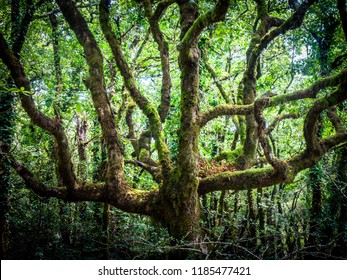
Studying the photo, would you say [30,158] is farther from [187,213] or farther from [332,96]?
[332,96]

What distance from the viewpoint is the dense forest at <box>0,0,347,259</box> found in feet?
17.9

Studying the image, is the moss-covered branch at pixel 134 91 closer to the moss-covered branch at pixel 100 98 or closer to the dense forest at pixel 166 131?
the dense forest at pixel 166 131

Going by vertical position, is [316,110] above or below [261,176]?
above

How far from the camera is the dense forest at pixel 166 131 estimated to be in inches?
215

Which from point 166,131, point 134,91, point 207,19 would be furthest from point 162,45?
point 166,131

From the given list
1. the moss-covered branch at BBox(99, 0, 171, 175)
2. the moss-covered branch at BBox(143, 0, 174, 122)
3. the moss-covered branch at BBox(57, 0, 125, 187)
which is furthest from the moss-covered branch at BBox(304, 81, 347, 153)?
the moss-covered branch at BBox(57, 0, 125, 187)

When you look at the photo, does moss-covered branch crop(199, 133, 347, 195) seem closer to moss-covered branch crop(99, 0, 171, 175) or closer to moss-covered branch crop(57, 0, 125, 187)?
moss-covered branch crop(99, 0, 171, 175)

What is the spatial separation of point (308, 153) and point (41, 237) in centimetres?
753

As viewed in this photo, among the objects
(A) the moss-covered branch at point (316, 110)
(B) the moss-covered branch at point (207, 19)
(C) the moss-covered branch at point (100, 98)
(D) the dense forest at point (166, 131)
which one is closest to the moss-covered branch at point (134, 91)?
(D) the dense forest at point (166, 131)

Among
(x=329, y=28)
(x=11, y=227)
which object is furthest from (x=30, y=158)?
(x=329, y=28)

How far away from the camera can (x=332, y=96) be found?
190 inches

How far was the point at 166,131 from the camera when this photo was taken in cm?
928

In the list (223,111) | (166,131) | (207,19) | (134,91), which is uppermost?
(207,19)

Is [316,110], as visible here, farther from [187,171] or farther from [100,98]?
[100,98]
